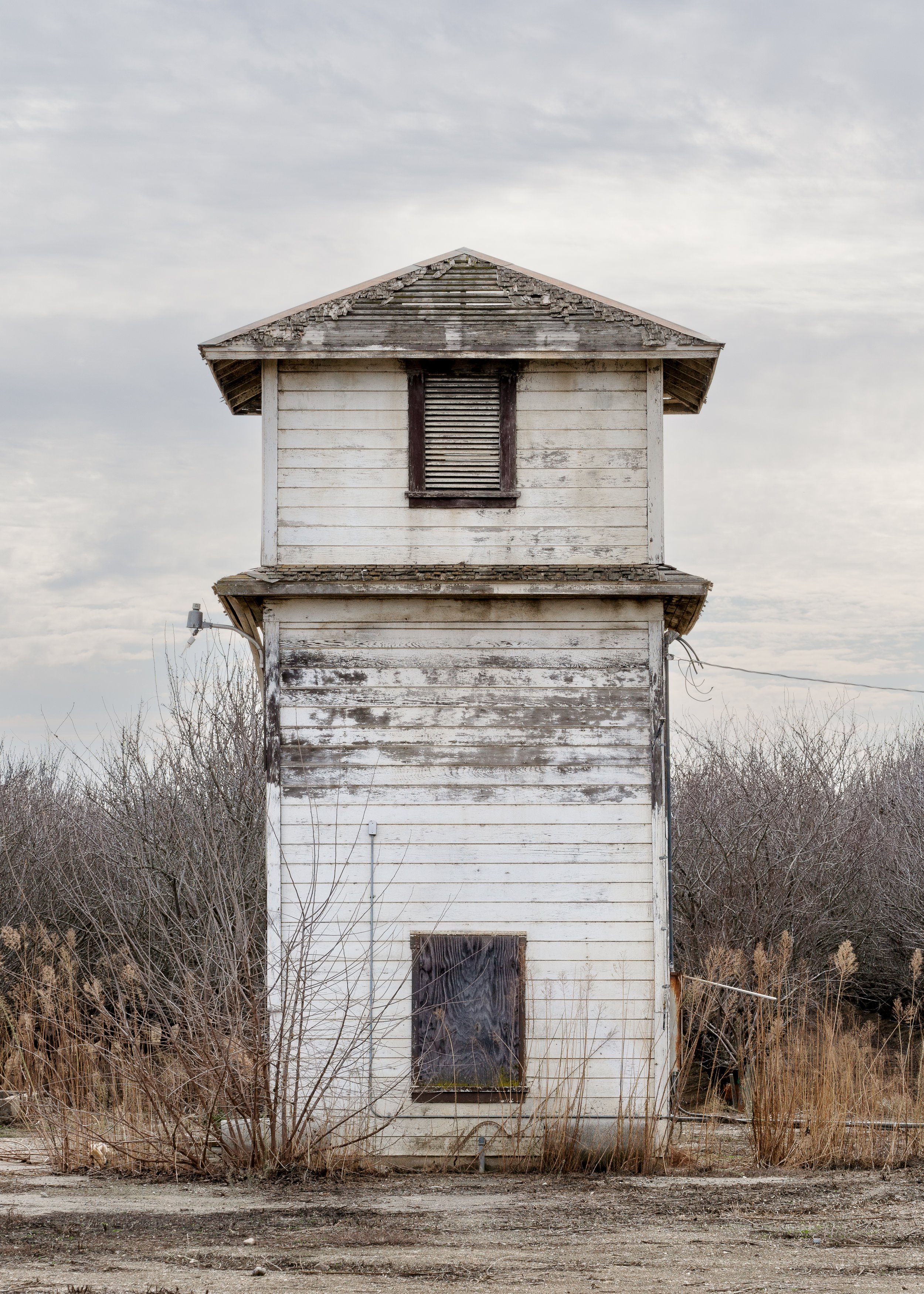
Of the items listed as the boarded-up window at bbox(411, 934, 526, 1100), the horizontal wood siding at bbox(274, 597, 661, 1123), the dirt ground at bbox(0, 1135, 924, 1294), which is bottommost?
the dirt ground at bbox(0, 1135, 924, 1294)

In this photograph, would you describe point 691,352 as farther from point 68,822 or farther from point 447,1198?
point 68,822

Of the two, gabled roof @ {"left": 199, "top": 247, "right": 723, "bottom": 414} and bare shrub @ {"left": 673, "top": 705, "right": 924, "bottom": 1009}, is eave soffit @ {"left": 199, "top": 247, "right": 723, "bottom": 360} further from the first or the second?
bare shrub @ {"left": 673, "top": 705, "right": 924, "bottom": 1009}

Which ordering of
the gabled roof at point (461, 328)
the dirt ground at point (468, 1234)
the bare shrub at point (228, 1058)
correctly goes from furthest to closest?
the gabled roof at point (461, 328) < the bare shrub at point (228, 1058) < the dirt ground at point (468, 1234)

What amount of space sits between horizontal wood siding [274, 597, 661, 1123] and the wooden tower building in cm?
2

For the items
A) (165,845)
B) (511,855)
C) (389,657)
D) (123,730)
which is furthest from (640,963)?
(123,730)

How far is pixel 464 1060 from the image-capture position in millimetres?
10727

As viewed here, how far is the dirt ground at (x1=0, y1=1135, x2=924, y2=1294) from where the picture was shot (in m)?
7.43

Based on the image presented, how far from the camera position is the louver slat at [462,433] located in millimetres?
11711

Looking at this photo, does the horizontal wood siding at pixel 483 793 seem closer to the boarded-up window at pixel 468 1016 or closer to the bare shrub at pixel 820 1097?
the boarded-up window at pixel 468 1016

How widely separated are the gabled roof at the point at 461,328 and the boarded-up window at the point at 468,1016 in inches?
202

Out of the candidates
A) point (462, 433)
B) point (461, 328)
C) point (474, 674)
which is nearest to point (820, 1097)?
point (474, 674)

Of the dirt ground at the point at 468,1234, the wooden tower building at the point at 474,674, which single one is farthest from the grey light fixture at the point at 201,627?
the dirt ground at the point at 468,1234

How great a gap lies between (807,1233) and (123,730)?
15.0m

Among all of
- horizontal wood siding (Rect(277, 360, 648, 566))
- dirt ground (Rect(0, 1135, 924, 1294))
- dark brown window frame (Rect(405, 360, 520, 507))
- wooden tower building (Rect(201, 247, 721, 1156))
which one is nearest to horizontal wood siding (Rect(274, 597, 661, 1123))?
wooden tower building (Rect(201, 247, 721, 1156))
